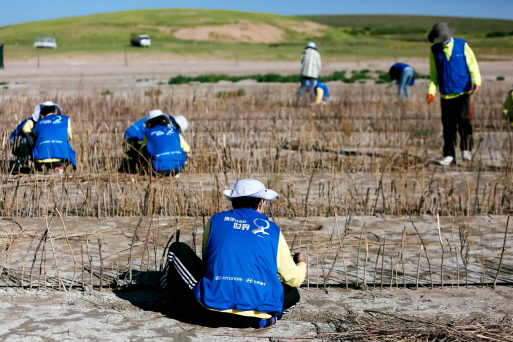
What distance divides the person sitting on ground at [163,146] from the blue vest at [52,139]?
0.99m

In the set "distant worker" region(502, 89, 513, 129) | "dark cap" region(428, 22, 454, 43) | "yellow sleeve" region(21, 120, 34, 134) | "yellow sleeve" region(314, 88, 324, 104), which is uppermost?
"dark cap" region(428, 22, 454, 43)

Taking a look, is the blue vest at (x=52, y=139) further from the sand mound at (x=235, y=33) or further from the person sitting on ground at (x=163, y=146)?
the sand mound at (x=235, y=33)

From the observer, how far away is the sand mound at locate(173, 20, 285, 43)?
67.4 m

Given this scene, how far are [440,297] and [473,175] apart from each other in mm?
4477

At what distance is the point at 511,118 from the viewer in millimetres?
8867

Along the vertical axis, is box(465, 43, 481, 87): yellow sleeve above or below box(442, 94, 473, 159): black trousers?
above

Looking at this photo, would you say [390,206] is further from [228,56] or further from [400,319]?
[228,56]

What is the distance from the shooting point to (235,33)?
70562mm

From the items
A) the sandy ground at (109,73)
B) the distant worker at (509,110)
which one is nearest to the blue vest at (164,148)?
the distant worker at (509,110)

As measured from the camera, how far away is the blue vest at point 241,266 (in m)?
3.63

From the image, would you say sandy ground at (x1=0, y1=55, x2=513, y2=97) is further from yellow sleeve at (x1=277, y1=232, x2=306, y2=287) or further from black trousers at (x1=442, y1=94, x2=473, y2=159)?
yellow sleeve at (x1=277, y1=232, x2=306, y2=287)

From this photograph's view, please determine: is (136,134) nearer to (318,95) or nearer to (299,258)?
(299,258)

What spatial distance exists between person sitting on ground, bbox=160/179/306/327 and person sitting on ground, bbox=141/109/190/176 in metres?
3.99

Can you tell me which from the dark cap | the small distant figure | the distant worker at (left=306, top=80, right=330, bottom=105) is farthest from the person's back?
the small distant figure
